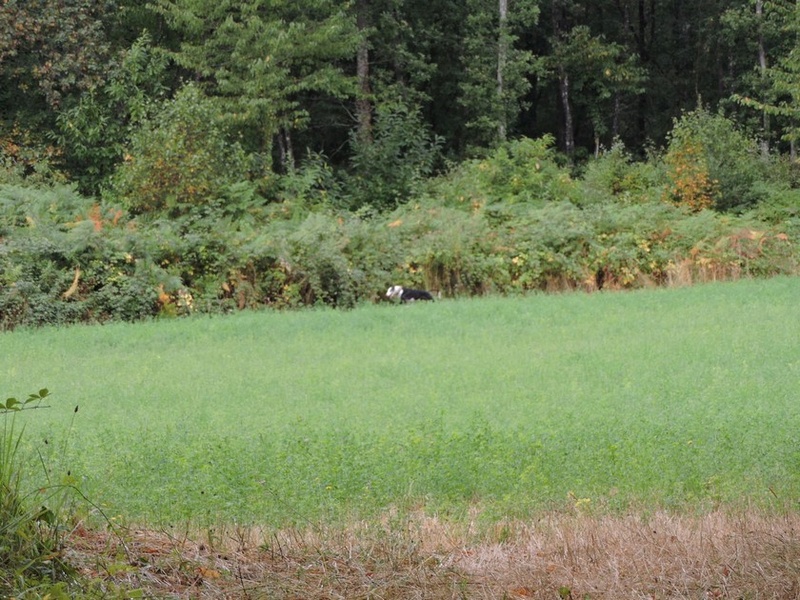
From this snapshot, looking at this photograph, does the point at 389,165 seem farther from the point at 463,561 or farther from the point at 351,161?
the point at 463,561

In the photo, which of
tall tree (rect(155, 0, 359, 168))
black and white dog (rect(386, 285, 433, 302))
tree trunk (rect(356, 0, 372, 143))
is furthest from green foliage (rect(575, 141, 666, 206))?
black and white dog (rect(386, 285, 433, 302))

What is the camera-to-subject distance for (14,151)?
28438 millimetres

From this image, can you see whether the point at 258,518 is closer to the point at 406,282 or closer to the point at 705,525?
the point at 705,525

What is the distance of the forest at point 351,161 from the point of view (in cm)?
1867

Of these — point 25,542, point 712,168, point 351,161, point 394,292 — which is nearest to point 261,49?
point 351,161

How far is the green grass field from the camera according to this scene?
24.5ft

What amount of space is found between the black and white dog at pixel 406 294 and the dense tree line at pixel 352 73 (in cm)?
923

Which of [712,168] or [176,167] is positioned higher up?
[176,167]

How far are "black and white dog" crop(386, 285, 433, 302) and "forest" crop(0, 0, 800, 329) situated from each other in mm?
605

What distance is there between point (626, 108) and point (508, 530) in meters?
46.3

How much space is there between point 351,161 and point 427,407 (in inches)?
867

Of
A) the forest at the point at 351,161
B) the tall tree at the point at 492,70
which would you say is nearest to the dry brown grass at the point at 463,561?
the forest at the point at 351,161

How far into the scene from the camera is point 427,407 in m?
10.5

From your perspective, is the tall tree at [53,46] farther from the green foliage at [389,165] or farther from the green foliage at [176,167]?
the green foliage at [389,165]
